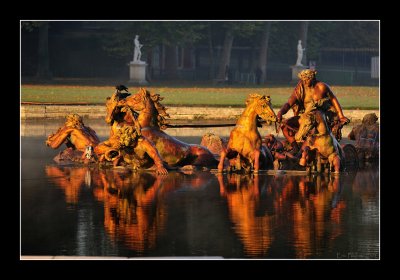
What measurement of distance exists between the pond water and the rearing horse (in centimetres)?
42

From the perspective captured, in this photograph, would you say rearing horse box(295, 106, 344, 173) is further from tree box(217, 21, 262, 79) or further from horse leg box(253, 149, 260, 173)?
tree box(217, 21, 262, 79)

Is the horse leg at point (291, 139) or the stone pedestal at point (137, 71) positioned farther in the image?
the stone pedestal at point (137, 71)

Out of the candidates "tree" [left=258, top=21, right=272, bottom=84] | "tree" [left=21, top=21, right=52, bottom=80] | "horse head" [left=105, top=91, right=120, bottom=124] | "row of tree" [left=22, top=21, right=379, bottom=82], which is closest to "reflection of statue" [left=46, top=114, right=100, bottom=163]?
"horse head" [left=105, top=91, right=120, bottom=124]

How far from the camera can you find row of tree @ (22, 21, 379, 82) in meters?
78.4

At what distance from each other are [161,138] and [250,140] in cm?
186

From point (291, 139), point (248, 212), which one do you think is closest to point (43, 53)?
point (291, 139)

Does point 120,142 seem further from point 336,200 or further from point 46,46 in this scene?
point 46,46

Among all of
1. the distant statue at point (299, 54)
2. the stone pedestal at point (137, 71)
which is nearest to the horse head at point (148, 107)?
the stone pedestal at point (137, 71)

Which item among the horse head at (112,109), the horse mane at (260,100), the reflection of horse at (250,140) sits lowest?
the reflection of horse at (250,140)

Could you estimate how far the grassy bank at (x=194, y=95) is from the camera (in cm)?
5247

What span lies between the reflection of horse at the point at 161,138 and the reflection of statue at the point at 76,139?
4.63 feet

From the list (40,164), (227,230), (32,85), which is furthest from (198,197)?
(32,85)

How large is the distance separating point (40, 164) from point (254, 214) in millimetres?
8252

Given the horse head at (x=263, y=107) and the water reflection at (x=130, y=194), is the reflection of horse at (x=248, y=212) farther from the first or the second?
the horse head at (x=263, y=107)
